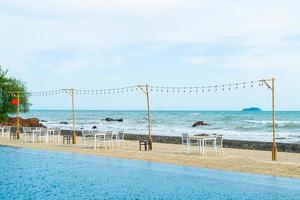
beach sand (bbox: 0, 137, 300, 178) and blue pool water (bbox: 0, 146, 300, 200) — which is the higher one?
beach sand (bbox: 0, 137, 300, 178)

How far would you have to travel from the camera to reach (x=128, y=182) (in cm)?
1375

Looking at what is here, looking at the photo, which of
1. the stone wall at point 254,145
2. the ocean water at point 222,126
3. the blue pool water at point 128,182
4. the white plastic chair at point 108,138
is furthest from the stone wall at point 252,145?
Answer: the ocean water at point 222,126

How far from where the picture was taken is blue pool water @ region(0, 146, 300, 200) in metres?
11.9

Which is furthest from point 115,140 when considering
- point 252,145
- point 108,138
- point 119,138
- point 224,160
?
point 224,160

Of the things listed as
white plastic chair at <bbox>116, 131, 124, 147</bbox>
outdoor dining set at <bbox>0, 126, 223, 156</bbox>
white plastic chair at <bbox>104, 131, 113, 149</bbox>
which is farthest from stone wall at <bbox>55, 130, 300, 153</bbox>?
white plastic chair at <bbox>104, 131, 113, 149</bbox>

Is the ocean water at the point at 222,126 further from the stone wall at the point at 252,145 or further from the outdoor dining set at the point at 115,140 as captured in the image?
the outdoor dining set at the point at 115,140

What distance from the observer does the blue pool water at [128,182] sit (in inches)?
469

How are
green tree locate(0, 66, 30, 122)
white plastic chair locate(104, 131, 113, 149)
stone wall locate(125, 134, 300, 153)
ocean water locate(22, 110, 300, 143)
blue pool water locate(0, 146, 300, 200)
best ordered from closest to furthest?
blue pool water locate(0, 146, 300, 200)
stone wall locate(125, 134, 300, 153)
white plastic chair locate(104, 131, 113, 149)
green tree locate(0, 66, 30, 122)
ocean water locate(22, 110, 300, 143)

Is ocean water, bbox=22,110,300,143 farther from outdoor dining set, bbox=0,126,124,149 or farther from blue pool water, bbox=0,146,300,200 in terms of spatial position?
blue pool water, bbox=0,146,300,200

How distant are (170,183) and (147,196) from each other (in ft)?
5.35

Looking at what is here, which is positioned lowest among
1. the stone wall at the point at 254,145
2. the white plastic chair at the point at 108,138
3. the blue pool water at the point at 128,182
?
the blue pool water at the point at 128,182

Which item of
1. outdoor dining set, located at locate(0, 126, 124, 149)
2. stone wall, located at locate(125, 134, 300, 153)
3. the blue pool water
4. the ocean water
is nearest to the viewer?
the blue pool water

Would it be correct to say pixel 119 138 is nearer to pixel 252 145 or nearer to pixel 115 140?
pixel 115 140

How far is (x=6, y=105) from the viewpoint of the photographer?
36719 mm
